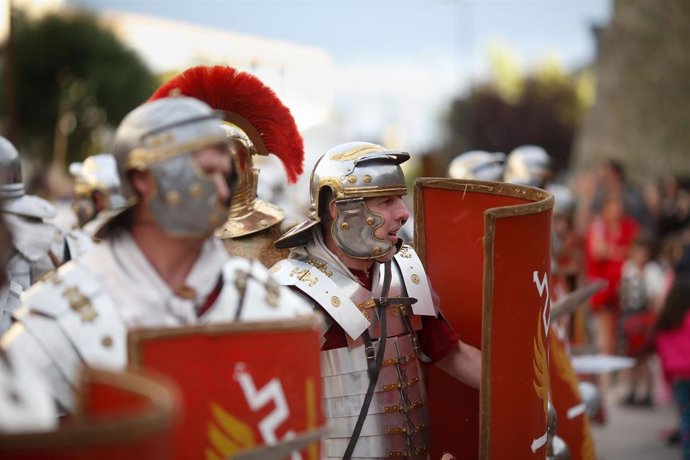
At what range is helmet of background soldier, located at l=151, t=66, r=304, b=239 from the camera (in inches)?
172

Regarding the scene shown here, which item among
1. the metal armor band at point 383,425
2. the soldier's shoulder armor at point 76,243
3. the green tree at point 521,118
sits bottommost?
the green tree at point 521,118

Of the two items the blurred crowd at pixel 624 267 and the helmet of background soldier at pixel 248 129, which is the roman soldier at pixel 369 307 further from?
the blurred crowd at pixel 624 267

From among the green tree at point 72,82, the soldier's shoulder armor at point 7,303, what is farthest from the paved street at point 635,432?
the green tree at point 72,82

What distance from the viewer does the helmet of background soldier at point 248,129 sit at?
436 centimetres

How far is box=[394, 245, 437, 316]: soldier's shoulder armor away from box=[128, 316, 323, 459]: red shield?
1.44 meters

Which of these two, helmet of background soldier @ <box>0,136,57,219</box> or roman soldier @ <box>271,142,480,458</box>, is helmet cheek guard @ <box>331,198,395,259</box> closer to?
roman soldier @ <box>271,142,480,458</box>

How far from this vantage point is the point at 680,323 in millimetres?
8117

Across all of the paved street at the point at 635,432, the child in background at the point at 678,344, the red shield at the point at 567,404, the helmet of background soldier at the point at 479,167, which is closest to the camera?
the red shield at the point at 567,404

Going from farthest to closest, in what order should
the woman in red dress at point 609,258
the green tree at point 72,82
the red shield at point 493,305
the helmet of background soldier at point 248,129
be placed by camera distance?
1. the green tree at point 72,82
2. the woman in red dress at point 609,258
3. the helmet of background soldier at point 248,129
4. the red shield at point 493,305

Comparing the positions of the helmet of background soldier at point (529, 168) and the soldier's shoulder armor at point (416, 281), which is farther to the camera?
the helmet of background soldier at point (529, 168)

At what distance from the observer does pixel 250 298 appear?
9.81 ft

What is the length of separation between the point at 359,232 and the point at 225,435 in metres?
1.58

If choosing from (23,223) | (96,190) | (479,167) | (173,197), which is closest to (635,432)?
(479,167)

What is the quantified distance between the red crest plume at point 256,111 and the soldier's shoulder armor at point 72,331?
5.43 feet
